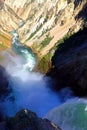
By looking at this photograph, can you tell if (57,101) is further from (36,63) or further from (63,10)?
(63,10)

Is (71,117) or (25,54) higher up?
(25,54)

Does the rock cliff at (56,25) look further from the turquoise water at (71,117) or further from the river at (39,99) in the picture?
the turquoise water at (71,117)

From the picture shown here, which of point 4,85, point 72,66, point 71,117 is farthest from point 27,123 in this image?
point 4,85

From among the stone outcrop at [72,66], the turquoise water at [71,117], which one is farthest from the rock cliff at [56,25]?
the turquoise water at [71,117]

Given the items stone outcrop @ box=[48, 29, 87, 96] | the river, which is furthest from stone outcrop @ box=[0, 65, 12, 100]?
stone outcrop @ box=[48, 29, 87, 96]

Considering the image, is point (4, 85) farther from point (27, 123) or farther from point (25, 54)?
point (27, 123)

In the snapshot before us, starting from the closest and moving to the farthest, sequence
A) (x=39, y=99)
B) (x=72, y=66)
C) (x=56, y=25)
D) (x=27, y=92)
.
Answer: (x=39, y=99), (x=72, y=66), (x=27, y=92), (x=56, y=25)

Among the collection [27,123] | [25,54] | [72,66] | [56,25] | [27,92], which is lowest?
[27,123]
